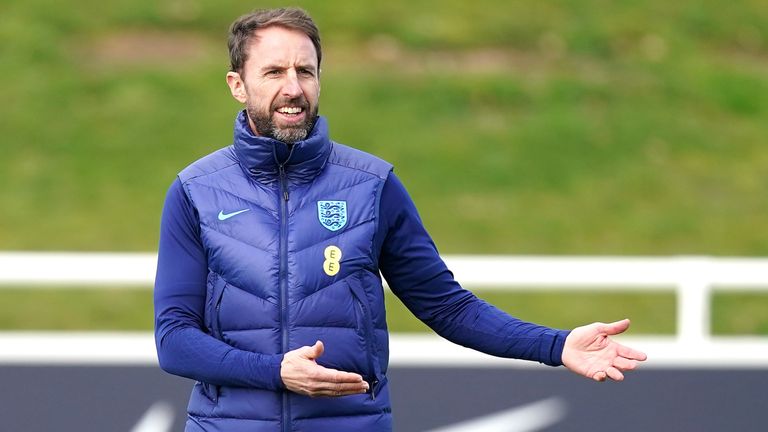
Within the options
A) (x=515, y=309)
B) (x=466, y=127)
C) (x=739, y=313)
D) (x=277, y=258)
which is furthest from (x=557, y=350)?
(x=466, y=127)

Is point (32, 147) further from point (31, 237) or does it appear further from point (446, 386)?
point (446, 386)

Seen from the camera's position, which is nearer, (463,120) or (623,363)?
Answer: (623,363)

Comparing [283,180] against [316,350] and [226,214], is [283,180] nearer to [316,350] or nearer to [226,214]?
[226,214]

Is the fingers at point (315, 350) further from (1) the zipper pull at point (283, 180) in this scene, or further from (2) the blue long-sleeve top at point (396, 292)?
(1) the zipper pull at point (283, 180)

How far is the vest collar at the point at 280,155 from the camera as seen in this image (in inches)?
112

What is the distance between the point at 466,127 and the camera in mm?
11648

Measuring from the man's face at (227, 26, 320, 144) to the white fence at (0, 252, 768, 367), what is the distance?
107 inches

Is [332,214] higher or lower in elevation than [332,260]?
higher

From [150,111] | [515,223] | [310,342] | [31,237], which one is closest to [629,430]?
[310,342]

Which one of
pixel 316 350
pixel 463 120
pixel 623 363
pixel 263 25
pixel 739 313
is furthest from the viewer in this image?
pixel 463 120

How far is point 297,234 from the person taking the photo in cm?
283

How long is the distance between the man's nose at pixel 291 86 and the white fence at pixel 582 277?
277 cm

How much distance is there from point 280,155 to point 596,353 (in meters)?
0.83

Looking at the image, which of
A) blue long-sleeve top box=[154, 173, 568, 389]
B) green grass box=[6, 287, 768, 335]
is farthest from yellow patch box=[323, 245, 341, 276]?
green grass box=[6, 287, 768, 335]
